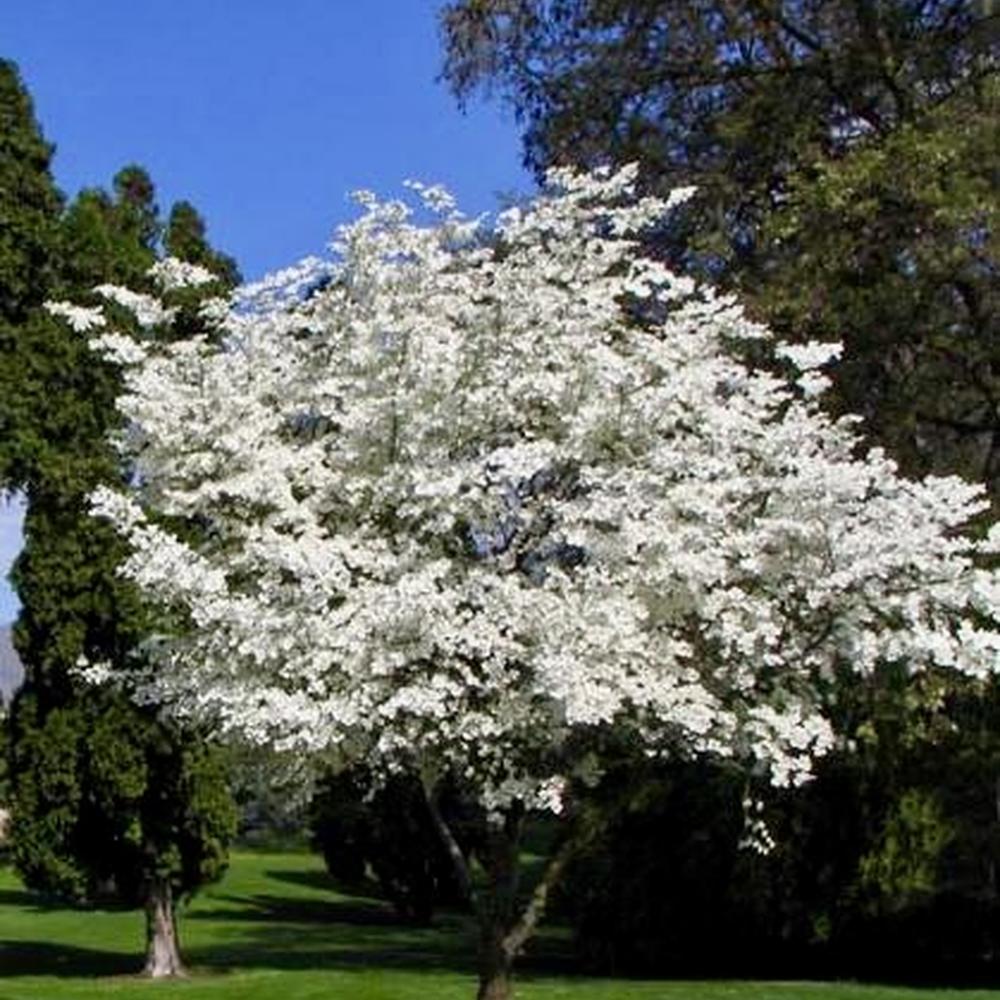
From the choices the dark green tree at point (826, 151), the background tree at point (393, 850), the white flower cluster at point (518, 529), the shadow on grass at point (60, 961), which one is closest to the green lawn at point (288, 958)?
the shadow on grass at point (60, 961)

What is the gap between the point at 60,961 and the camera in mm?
21516

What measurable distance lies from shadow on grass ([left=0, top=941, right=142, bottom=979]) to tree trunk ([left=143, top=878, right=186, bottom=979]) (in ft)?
2.07

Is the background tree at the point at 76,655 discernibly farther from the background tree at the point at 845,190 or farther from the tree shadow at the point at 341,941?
the background tree at the point at 845,190

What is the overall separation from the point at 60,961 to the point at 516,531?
14.8m

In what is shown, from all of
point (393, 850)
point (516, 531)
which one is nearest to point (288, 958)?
point (393, 850)

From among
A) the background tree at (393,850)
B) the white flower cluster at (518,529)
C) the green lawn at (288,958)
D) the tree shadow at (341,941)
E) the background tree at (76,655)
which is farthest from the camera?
the background tree at (393,850)

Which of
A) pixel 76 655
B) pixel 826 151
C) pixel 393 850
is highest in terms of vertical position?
pixel 826 151

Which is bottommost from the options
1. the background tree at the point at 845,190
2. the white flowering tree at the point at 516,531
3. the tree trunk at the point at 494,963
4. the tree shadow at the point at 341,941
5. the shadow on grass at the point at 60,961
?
the shadow on grass at the point at 60,961

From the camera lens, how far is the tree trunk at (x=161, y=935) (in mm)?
18906

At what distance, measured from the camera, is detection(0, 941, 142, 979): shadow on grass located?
20000 mm

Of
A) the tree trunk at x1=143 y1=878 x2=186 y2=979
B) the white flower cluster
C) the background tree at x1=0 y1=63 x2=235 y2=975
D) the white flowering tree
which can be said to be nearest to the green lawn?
the tree trunk at x1=143 y1=878 x2=186 y2=979

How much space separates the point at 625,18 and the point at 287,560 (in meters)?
10.1

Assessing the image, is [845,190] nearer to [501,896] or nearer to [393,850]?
[501,896]

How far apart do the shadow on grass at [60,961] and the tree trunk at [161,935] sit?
2.07 feet
